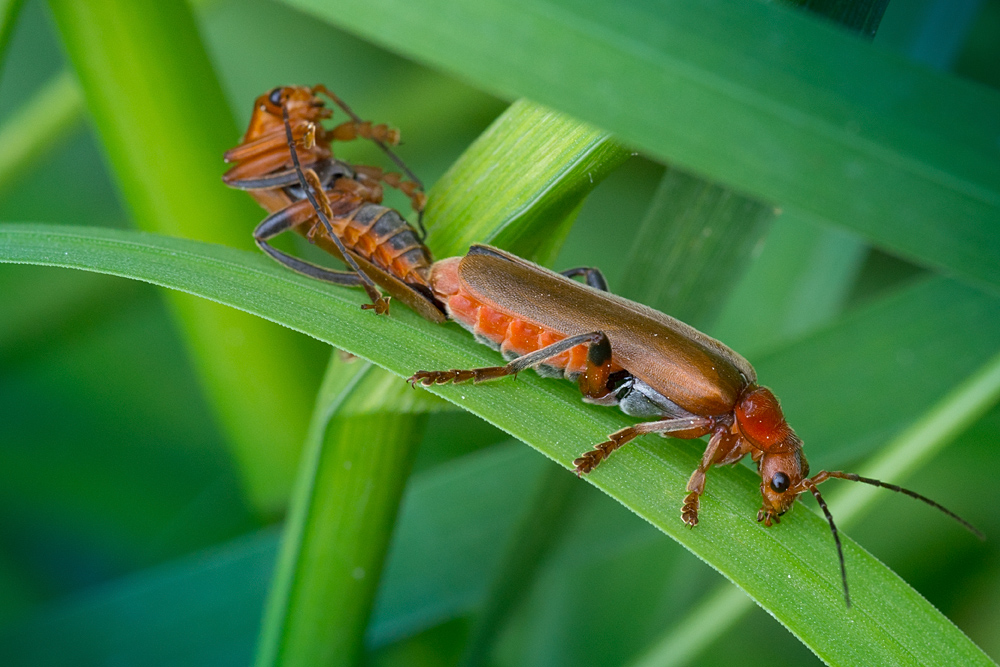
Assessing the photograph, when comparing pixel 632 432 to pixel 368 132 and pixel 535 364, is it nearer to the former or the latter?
pixel 535 364

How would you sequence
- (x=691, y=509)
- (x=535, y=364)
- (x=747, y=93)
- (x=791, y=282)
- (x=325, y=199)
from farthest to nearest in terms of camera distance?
1. (x=791, y=282)
2. (x=325, y=199)
3. (x=535, y=364)
4. (x=691, y=509)
5. (x=747, y=93)

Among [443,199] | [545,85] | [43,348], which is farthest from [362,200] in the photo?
[43,348]

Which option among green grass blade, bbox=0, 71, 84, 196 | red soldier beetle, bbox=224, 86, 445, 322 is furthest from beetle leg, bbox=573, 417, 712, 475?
green grass blade, bbox=0, 71, 84, 196

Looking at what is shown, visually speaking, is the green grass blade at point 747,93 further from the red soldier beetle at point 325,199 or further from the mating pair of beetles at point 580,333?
the red soldier beetle at point 325,199

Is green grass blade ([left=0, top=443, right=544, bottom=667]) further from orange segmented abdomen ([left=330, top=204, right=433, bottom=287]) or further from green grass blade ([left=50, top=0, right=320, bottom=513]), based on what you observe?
orange segmented abdomen ([left=330, top=204, right=433, bottom=287])

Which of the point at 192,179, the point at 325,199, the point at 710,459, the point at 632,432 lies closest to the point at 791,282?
the point at 710,459

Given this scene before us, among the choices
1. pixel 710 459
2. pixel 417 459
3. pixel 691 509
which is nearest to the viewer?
pixel 691 509

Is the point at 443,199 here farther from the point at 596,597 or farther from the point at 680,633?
the point at 596,597

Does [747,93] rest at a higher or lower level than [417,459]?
higher
